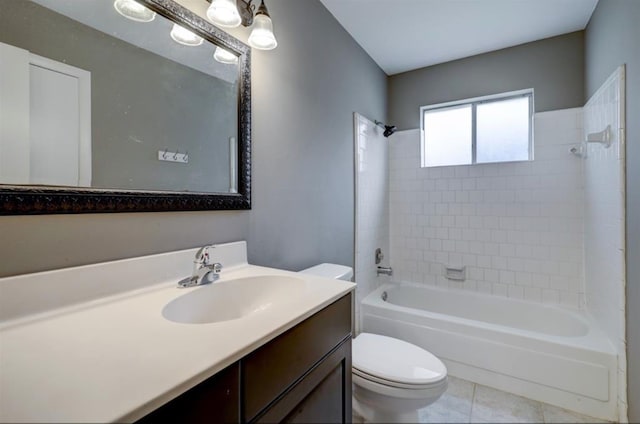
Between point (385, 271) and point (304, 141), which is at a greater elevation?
point (304, 141)

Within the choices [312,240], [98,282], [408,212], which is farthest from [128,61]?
[408,212]

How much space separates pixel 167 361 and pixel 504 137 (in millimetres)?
2891

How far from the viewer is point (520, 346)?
68.6 inches

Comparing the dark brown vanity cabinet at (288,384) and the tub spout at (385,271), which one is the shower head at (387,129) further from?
the dark brown vanity cabinet at (288,384)

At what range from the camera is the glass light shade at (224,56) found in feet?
3.88

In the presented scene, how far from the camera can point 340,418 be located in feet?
3.11

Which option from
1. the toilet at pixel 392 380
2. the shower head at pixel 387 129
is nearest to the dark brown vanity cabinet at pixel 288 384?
the toilet at pixel 392 380

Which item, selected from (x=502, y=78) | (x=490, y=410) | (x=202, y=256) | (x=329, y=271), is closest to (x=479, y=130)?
(x=502, y=78)

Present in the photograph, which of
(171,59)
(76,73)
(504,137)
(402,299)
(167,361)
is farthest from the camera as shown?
(402,299)

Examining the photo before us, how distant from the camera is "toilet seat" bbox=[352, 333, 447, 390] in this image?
1.27m

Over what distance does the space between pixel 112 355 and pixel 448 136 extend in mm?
2902

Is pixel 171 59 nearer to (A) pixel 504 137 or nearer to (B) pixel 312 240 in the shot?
(B) pixel 312 240

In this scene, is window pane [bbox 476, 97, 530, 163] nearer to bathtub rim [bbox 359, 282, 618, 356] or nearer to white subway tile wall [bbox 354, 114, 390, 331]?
white subway tile wall [bbox 354, 114, 390, 331]

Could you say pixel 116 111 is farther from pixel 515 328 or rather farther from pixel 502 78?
pixel 502 78
